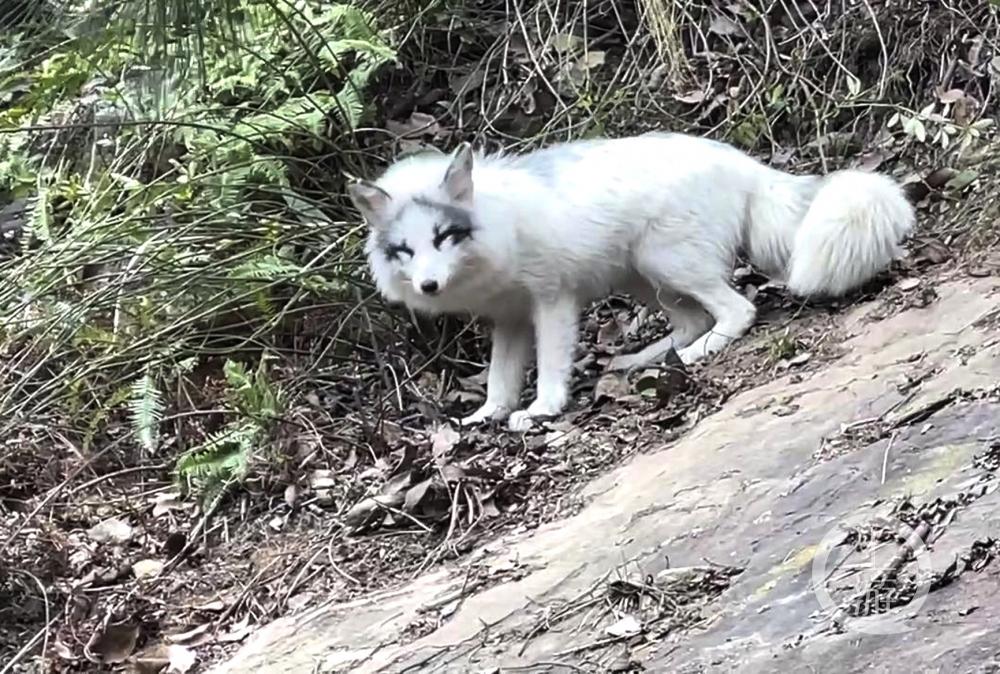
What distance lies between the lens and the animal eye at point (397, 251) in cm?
452

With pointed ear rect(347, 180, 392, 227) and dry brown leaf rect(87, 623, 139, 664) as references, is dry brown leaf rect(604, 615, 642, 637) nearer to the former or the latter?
dry brown leaf rect(87, 623, 139, 664)

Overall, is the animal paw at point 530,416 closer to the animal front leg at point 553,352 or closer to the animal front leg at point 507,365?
the animal front leg at point 553,352

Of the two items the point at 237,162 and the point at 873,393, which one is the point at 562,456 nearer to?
the point at 873,393

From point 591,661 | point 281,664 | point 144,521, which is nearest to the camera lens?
point 591,661

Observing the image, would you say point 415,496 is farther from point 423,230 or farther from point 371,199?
point 371,199

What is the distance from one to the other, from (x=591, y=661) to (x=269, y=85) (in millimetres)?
4558

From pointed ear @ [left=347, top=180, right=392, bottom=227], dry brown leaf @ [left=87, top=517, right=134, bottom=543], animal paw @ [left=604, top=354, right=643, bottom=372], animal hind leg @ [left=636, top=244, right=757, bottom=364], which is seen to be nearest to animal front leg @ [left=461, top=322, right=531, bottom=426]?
animal paw @ [left=604, top=354, right=643, bottom=372]

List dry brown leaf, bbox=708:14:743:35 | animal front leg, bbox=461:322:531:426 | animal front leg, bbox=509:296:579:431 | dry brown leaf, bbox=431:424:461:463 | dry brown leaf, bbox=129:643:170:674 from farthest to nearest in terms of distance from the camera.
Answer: dry brown leaf, bbox=708:14:743:35
animal front leg, bbox=461:322:531:426
animal front leg, bbox=509:296:579:431
dry brown leaf, bbox=431:424:461:463
dry brown leaf, bbox=129:643:170:674

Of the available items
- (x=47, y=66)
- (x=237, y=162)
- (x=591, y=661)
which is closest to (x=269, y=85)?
(x=237, y=162)

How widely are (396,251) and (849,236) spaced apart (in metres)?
1.68

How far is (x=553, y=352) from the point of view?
15.5ft

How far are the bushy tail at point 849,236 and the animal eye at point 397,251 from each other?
149 cm

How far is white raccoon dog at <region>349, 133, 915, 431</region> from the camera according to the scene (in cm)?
457

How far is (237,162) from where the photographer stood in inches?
234
